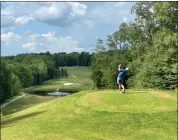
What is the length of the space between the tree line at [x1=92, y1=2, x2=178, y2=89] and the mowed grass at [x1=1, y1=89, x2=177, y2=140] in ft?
63.2

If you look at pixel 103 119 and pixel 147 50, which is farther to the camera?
pixel 147 50

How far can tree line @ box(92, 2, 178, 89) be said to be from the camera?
39.8 meters

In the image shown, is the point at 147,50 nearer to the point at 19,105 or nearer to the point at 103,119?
the point at 103,119

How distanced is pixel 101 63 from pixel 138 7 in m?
22.5

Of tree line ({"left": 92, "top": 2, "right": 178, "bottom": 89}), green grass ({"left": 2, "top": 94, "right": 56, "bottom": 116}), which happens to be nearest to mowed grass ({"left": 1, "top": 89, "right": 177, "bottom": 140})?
tree line ({"left": 92, "top": 2, "right": 178, "bottom": 89})

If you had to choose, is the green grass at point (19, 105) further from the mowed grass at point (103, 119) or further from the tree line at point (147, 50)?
the mowed grass at point (103, 119)

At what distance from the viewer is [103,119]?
57.5ft

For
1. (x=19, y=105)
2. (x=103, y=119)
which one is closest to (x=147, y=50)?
(x=103, y=119)

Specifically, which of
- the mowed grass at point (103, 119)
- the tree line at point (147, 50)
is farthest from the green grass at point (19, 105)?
the mowed grass at point (103, 119)

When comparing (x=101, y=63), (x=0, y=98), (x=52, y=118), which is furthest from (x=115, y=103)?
(x=0, y=98)

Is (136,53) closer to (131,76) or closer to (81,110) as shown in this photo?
(131,76)

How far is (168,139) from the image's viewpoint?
14.3 meters

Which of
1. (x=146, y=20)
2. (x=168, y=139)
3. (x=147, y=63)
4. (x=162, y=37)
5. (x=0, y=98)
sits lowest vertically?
(x=0, y=98)

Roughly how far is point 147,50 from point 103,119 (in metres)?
33.5
